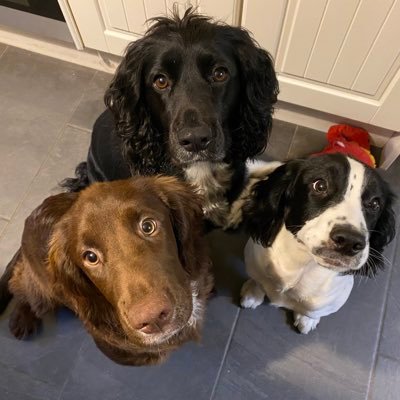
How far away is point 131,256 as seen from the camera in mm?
1137

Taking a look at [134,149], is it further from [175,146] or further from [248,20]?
[248,20]

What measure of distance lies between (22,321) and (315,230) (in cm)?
134

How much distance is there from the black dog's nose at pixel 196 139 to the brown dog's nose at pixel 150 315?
54cm

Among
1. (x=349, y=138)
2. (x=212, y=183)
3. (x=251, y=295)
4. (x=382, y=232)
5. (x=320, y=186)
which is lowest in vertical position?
(x=251, y=295)

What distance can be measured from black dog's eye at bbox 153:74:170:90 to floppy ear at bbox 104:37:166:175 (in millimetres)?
71

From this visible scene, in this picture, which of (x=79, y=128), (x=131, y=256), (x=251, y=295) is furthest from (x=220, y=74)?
(x=79, y=128)

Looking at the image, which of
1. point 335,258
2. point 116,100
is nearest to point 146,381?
point 335,258

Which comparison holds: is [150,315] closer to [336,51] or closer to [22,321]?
[22,321]

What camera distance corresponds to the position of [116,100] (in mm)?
1605

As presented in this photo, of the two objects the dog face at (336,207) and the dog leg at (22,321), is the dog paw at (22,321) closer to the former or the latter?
the dog leg at (22,321)

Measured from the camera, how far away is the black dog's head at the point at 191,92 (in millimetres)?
1396

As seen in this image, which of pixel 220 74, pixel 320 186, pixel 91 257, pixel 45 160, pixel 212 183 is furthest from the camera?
pixel 45 160

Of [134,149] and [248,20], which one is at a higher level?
[248,20]

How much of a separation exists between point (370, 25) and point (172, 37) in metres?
0.82
